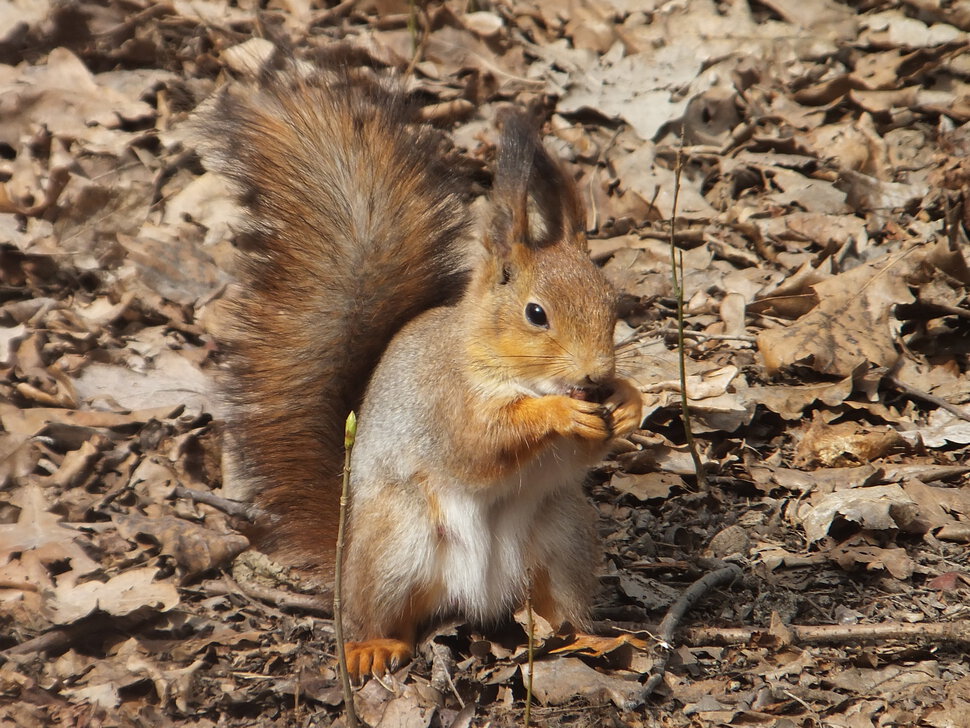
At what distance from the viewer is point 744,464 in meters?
3.71

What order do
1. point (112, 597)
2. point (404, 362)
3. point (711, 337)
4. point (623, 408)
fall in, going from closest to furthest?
point (623, 408), point (112, 597), point (404, 362), point (711, 337)

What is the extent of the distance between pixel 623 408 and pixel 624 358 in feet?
1.54

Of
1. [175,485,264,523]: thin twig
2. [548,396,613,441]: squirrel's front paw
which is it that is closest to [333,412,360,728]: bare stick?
[548,396,613,441]: squirrel's front paw

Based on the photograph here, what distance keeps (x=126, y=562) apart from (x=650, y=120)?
3361 millimetres

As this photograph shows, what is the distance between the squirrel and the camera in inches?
110

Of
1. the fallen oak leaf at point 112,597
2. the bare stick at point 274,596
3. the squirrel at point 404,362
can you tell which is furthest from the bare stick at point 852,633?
the fallen oak leaf at point 112,597

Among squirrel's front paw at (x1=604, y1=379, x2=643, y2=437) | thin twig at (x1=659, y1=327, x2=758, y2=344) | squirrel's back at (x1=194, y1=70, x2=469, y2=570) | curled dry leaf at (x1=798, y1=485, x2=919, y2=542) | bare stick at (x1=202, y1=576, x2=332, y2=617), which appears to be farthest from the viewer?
thin twig at (x1=659, y1=327, x2=758, y2=344)

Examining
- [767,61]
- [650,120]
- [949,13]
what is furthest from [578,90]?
[949,13]

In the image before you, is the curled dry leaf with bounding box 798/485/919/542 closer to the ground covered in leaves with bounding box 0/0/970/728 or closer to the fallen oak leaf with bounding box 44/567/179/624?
the ground covered in leaves with bounding box 0/0/970/728

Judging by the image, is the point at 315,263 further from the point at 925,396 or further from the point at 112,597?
the point at 925,396

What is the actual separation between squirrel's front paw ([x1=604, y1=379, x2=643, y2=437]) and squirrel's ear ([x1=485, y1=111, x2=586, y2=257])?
477mm

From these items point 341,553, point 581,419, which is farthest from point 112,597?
point 581,419

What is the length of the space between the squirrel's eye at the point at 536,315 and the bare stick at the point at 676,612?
3.38 feet

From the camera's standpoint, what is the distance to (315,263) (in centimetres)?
303
